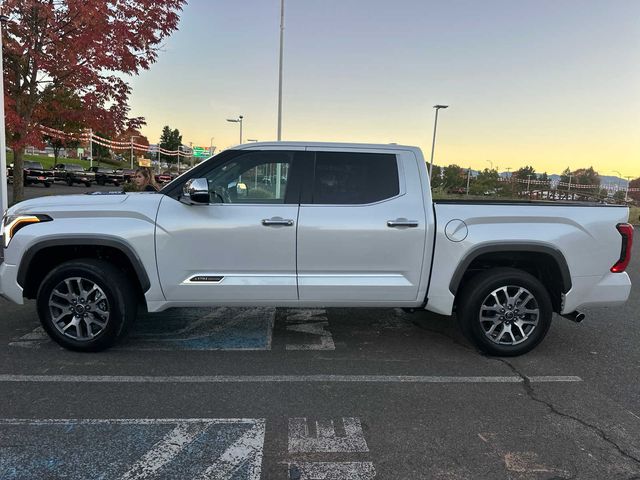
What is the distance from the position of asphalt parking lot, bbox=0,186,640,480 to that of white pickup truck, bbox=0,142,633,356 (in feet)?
1.54

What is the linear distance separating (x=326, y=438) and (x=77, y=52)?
9.06 meters

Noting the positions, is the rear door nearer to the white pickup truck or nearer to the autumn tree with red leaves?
the white pickup truck

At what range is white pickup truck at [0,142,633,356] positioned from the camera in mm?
4363

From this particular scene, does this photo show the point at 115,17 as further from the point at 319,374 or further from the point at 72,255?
the point at 319,374

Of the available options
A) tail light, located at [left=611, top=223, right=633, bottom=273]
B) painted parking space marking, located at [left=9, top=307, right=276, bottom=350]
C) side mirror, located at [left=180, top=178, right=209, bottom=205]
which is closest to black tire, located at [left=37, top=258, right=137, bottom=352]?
painted parking space marking, located at [left=9, top=307, right=276, bottom=350]

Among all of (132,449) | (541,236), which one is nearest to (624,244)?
(541,236)

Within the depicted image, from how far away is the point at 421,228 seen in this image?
174 inches

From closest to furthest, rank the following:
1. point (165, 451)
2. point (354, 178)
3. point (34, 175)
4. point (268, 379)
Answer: point (165, 451) < point (268, 379) < point (354, 178) < point (34, 175)

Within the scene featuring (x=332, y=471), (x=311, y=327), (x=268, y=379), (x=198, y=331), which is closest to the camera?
(x=332, y=471)

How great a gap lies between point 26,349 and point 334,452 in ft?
10.6

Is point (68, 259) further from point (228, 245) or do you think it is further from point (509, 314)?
point (509, 314)

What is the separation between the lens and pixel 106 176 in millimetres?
38188

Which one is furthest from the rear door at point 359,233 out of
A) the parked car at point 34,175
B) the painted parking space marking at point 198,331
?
the parked car at point 34,175

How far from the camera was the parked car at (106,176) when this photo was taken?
38.0 meters
